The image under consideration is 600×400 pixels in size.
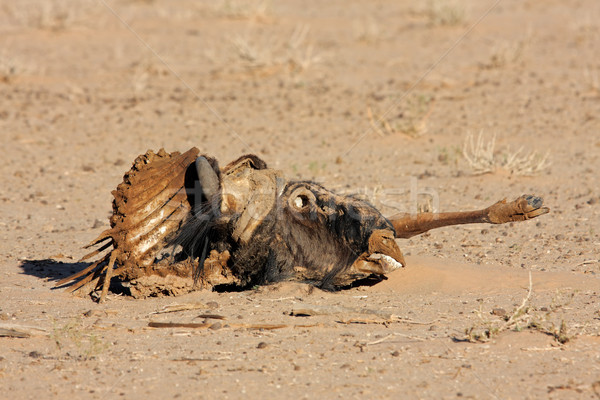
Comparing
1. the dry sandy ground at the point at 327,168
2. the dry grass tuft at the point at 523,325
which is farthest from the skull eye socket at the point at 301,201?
the dry grass tuft at the point at 523,325

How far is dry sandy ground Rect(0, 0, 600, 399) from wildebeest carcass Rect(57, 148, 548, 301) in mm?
166

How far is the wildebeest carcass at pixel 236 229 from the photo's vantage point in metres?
4.26

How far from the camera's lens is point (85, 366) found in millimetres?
3449

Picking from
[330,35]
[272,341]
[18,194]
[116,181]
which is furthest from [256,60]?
[272,341]

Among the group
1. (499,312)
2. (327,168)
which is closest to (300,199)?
(499,312)

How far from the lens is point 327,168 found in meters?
8.34

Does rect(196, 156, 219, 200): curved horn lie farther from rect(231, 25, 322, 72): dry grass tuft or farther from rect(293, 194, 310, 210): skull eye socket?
rect(231, 25, 322, 72): dry grass tuft

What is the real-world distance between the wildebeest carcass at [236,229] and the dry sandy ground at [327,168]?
0.55 feet

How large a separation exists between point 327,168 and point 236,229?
4.09 m

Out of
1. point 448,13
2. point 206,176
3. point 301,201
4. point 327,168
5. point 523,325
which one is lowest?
point 523,325

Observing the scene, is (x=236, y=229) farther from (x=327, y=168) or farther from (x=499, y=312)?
(x=327, y=168)

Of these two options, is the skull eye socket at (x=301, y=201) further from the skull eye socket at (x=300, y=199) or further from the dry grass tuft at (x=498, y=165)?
the dry grass tuft at (x=498, y=165)

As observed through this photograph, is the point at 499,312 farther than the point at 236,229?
No

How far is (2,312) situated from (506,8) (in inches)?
603
